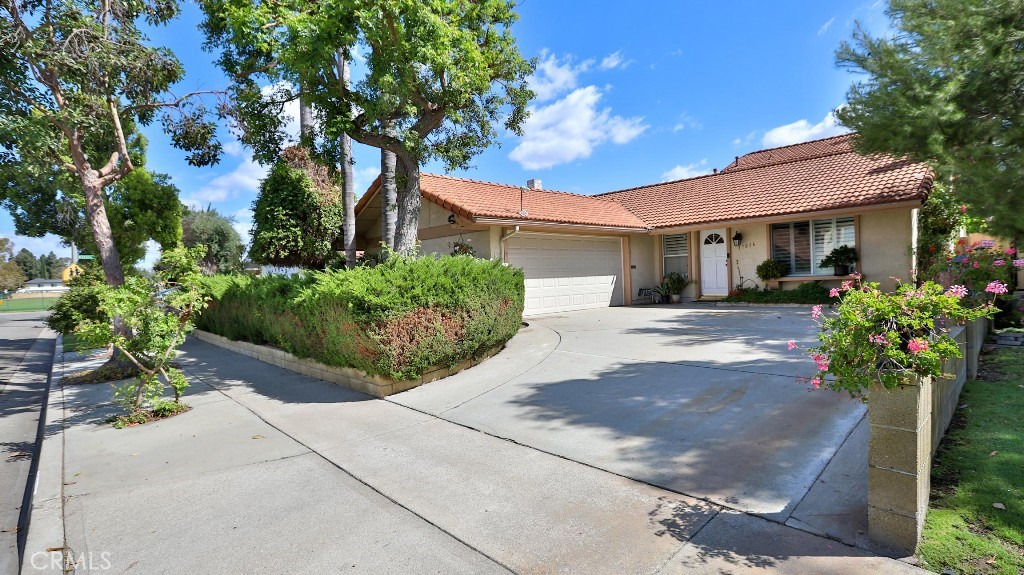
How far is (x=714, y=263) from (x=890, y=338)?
47.0 ft

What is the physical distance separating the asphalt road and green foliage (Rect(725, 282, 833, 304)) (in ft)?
50.2

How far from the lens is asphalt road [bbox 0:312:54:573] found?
3.88 m

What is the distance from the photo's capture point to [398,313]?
650 centimetres

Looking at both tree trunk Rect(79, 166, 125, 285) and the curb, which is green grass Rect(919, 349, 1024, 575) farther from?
tree trunk Rect(79, 166, 125, 285)

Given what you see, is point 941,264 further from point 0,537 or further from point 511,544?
point 0,537

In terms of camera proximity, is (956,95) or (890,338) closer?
(890,338)

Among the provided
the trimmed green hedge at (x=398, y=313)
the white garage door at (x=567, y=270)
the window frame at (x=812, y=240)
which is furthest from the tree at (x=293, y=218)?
the window frame at (x=812, y=240)

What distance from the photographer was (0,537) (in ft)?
12.5

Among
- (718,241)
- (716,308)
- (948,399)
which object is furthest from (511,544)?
(718,241)

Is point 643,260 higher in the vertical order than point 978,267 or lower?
higher

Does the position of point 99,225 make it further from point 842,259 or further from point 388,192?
point 842,259

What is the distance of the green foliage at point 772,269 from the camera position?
47.3 ft

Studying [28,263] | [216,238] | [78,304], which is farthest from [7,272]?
[78,304]

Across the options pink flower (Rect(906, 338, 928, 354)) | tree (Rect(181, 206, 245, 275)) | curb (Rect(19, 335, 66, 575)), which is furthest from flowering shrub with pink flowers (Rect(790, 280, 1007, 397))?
tree (Rect(181, 206, 245, 275))
